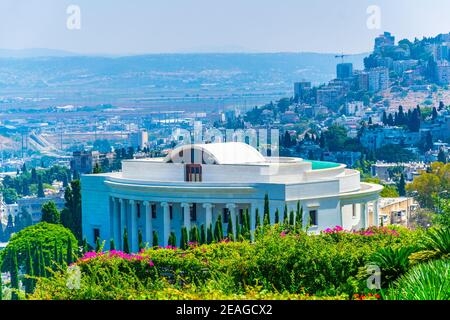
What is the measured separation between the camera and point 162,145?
65812 millimetres

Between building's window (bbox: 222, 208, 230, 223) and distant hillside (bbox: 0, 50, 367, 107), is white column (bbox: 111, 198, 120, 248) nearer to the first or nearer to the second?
building's window (bbox: 222, 208, 230, 223)

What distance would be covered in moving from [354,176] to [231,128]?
93.3ft

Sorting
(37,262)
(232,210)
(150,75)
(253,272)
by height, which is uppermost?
(150,75)

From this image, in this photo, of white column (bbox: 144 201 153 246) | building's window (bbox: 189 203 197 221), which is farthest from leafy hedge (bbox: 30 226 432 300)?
white column (bbox: 144 201 153 246)

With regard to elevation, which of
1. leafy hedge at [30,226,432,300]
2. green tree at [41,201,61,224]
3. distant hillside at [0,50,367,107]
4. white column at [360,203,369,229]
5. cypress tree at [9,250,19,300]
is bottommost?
cypress tree at [9,250,19,300]

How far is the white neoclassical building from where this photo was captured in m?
33.3

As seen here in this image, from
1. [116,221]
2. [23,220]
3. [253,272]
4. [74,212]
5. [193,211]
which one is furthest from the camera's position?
[23,220]

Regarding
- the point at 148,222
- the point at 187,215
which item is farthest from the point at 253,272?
the point at 148,222

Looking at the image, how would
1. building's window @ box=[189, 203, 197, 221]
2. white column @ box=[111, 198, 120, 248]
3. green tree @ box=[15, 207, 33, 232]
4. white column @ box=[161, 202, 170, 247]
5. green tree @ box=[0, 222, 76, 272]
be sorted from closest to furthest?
building's window @ box=[189, 203, 197, 221] → white column @ box=[161, 202, 170, 247] → green tree @ box=[0, 222, 76, 272] → white column @ box=[111, 198, 120, 248] → green tree @ box=[15, 207, 33, 232]

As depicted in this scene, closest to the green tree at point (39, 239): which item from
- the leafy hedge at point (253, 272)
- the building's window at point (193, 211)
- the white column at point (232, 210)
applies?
the building's window at point (193, 211)

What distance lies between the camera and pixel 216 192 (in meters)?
33.6

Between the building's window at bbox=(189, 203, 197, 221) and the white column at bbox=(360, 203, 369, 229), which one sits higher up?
the building's window at bbox=(189, 203, 197, 221)

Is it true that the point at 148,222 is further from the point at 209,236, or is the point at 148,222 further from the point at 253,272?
the point at 253,272

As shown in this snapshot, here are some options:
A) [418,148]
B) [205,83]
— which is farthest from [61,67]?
[418,148]
